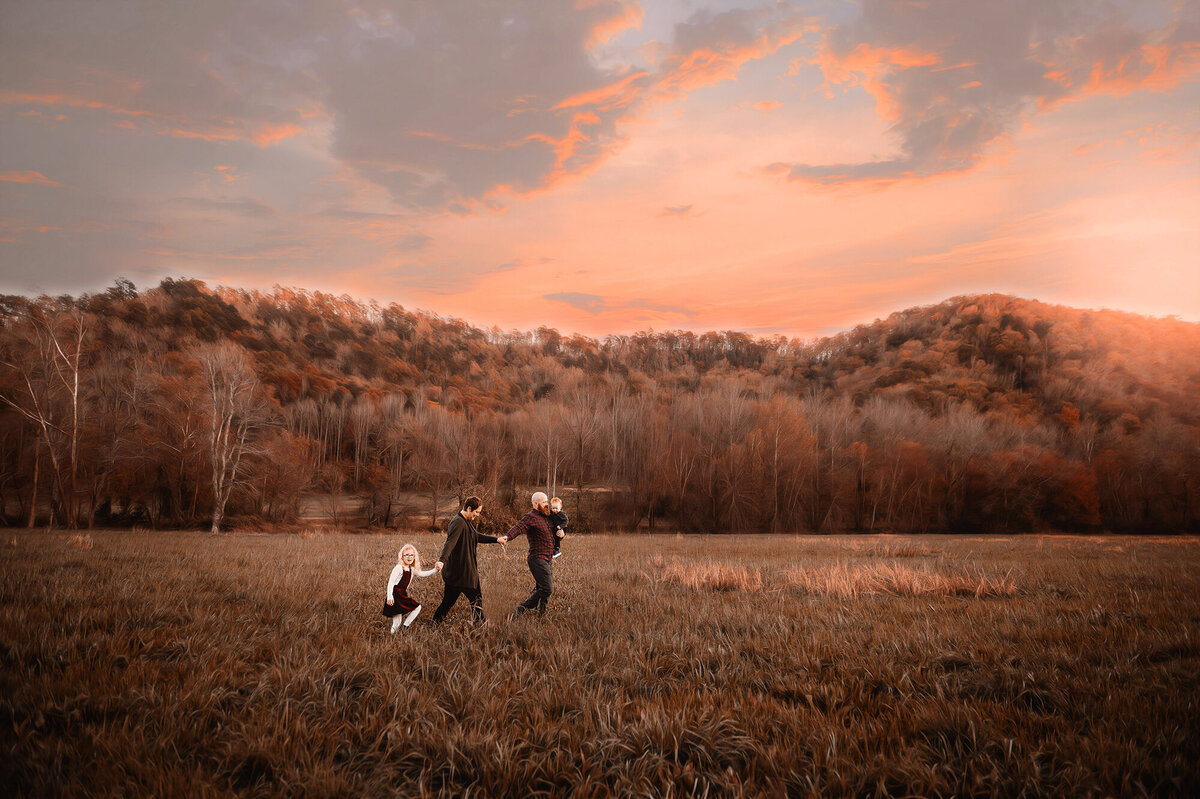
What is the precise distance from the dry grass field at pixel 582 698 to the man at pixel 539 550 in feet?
1.79

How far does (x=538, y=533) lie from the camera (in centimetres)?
881

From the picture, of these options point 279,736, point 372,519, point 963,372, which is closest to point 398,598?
point 279,736

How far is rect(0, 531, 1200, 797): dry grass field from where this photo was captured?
3.67 metres

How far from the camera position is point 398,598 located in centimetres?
732

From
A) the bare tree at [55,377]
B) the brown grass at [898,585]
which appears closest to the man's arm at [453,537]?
the brown grass at [898,585]

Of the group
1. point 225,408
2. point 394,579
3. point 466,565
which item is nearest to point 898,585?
point 466,565

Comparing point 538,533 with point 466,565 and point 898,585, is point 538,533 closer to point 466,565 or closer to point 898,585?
point 466,565

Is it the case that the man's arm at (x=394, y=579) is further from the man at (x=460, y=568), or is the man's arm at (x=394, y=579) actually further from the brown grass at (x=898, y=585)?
the brown grass at (x=898, y=585)

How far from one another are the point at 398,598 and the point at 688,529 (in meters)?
53.2

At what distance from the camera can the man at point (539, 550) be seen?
870 cm

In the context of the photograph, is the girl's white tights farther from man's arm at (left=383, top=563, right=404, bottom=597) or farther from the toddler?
the toddler

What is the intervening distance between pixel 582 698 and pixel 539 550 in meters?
4.06

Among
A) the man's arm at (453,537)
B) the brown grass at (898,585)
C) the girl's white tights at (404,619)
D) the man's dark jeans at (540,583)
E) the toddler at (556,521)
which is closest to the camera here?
the girl's white tights at (404,619)

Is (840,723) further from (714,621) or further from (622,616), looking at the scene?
(622,616)
